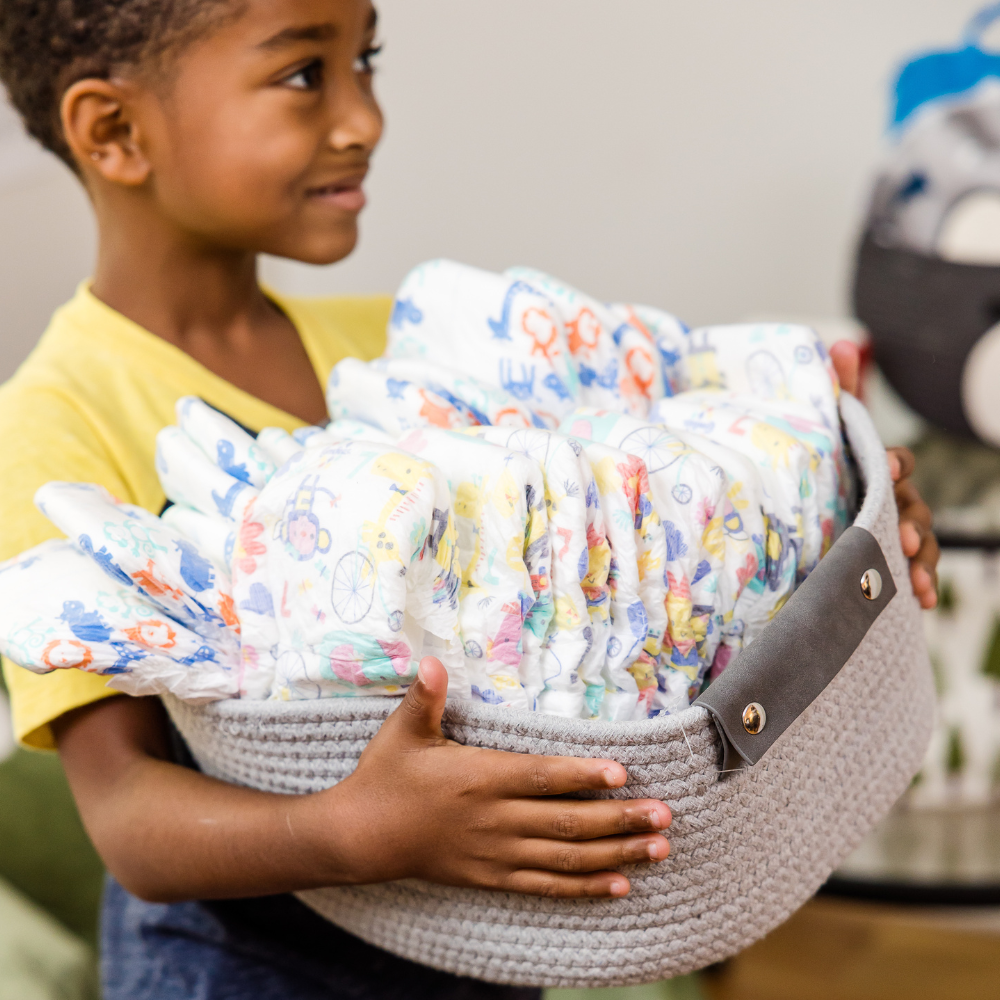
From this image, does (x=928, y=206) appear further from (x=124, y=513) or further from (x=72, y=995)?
(x=72, y=995)

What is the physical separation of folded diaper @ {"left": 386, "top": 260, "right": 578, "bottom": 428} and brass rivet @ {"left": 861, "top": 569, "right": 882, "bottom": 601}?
15 cm

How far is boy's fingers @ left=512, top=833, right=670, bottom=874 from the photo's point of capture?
369 mm

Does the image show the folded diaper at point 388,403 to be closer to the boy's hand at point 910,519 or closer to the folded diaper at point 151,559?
the folded diaper at point 151,559

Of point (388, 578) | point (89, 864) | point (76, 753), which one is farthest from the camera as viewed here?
point (89, 864)

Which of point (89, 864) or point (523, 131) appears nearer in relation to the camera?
point (89, 864)

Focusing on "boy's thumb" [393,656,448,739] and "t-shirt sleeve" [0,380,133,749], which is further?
"t-shirt sleeve" [0,380,133,749]

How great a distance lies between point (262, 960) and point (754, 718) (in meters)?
0.33

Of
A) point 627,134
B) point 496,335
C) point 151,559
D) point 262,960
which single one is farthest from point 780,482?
point 627,134

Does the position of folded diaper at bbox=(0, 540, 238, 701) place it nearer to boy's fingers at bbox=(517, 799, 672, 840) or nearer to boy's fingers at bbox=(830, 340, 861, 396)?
boy's fingers at bbox=(517, 799, 672, 840)

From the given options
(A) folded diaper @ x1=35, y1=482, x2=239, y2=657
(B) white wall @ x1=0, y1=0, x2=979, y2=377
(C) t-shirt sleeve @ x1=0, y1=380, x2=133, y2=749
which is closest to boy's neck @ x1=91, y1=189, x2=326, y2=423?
(C) t-shirt sleeve @ x1=0, y1=380, x2=133, y2=749

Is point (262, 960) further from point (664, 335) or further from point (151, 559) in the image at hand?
point (664, 335)

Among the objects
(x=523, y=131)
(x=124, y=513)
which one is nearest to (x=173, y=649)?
(x=124, y=513)

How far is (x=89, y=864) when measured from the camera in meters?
0.85

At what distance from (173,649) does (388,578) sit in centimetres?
10
